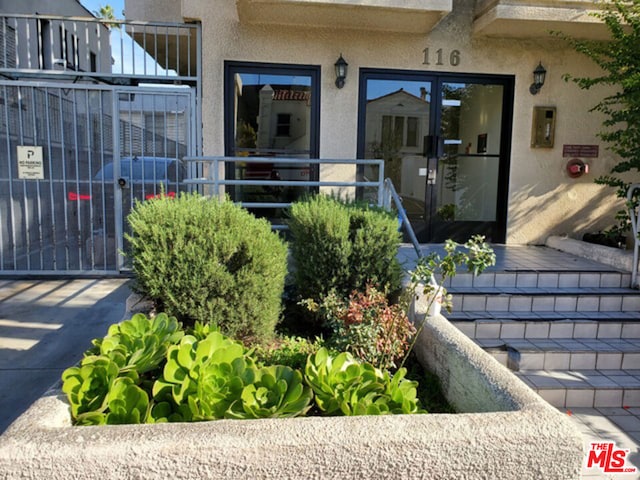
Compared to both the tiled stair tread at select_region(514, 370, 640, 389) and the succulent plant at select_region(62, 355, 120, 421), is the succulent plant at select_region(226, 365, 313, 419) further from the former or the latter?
the tiled stair tread at select_region(514, 370, 640, 389)

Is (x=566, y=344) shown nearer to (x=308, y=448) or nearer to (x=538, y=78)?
(x=308, y=448)

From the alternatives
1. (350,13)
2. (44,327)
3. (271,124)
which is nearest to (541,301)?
(350,13)

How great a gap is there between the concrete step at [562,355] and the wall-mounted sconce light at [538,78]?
3884 millimetres

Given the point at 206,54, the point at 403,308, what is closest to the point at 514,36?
the point at 206,54

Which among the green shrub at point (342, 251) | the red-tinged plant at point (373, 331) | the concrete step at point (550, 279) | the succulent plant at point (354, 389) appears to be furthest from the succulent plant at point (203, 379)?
the concrete step at point (550, 279)

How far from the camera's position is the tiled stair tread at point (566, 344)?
3814 millimetres

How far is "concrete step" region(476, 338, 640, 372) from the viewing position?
3.74 m

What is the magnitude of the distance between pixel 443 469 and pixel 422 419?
0.57 ft

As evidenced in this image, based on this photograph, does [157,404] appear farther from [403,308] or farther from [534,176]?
[534,176]

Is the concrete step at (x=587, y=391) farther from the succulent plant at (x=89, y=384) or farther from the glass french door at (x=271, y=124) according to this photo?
the glass french door at (x=271, y=124)

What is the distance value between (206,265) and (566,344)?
124 inches

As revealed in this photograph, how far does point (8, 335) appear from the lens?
4.03 metres

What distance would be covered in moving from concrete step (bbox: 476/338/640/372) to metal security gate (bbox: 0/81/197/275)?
4.32 m

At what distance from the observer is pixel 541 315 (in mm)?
4348
